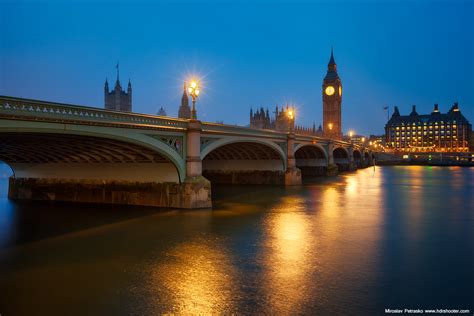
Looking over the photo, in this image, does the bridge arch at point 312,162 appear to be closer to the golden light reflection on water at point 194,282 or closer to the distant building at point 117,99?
the golden light reflection on water at point 194,282

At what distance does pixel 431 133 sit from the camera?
180 meters

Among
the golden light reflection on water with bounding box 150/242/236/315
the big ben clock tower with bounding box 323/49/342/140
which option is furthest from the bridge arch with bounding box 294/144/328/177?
the big ben clock tower with bounding box 323/49/342/140

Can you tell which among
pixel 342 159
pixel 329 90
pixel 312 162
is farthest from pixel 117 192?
pixel 329 90

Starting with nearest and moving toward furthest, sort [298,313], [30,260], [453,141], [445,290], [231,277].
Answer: [298,313] < [445,290] < [231,277] < [30,260] < [453,141]

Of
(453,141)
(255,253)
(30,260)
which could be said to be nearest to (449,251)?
(255,253)

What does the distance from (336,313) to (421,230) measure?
11522mm

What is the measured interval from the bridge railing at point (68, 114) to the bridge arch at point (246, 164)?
60.5ft

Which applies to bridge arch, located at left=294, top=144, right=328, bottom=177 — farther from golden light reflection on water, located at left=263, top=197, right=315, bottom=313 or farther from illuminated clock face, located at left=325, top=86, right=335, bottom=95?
illuminated clock face, located at left=325, top=86, right=335, bottom=95

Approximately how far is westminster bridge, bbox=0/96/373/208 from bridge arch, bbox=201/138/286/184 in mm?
6254

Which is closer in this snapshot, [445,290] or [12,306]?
[12,306]

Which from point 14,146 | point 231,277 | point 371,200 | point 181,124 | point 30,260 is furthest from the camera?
point 371,200

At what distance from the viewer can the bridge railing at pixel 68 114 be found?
1412cm

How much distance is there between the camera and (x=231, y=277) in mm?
11211

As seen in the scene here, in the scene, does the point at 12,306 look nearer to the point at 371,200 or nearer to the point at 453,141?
the point at 371,200
